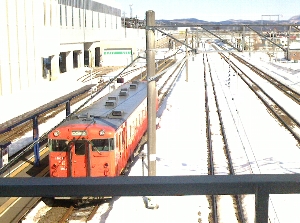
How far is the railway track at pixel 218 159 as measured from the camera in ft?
29.6

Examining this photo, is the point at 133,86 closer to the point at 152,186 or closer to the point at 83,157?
the point at 83,157

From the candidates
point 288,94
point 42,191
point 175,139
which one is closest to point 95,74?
point 288,94

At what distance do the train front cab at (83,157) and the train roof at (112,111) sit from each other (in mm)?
512

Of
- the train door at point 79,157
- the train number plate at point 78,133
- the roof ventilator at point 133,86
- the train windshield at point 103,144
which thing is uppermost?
the roof ventilator at point 133,86

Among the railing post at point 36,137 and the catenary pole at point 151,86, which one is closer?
the catenary pole at point 151,86

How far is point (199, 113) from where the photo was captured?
22.0 meters

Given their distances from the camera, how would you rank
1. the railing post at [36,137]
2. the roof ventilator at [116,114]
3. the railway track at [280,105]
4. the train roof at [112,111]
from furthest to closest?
the railway track at [280,105] → the railing post at [36,137] → the roof ventilator at [116,114] → the train roof at [112,111]

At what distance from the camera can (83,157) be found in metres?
9.71

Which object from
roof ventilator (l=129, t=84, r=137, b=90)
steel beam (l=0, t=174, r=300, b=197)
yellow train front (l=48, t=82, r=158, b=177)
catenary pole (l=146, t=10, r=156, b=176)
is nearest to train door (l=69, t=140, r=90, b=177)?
yellow train front (l=48, t=82, r=158, b=177)

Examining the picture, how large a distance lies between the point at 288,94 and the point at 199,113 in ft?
30.0

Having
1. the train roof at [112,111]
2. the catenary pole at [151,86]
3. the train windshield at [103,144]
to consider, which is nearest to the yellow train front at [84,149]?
the train windshield at [103,144]

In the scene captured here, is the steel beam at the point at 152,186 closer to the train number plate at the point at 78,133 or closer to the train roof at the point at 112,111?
the train number plate at the point at 78,133

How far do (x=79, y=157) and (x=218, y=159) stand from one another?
5199 millimetres

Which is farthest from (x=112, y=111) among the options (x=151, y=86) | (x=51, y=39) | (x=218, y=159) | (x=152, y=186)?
(x=51, y=39)
